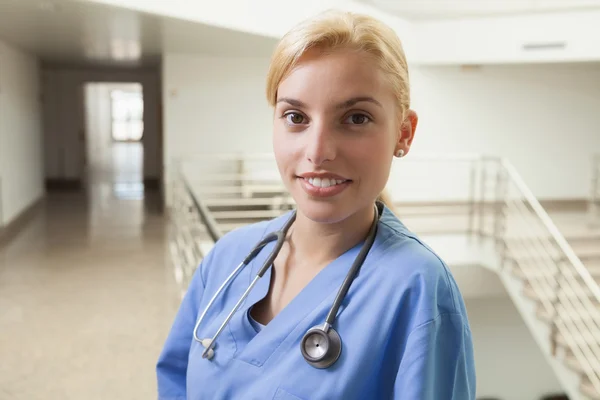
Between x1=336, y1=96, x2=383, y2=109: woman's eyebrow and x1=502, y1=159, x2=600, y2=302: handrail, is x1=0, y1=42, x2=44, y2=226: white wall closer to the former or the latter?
x1=502, y1=159, x2=600, y2=302: handrail

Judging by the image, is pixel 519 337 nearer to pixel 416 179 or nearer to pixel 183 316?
pixel 416 179

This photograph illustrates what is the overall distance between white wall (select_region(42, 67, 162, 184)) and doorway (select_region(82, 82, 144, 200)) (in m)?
0.12

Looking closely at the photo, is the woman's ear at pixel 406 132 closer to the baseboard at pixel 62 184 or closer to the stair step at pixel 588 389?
the stair step at pixel 588 389

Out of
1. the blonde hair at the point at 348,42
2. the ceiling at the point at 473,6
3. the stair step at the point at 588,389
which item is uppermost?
the ceiling at the point at 473,6

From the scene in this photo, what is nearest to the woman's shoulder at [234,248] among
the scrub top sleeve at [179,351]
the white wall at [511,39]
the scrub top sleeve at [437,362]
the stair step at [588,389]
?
the scrub top sleeve at [179,351]

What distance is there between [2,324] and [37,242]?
1.70 m

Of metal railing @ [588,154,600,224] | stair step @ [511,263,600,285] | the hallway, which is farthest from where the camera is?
metal railing @ [588,154,600,224]

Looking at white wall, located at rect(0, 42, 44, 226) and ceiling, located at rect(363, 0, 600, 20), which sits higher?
ceiling, located at rect(363, 0, 600, 20)

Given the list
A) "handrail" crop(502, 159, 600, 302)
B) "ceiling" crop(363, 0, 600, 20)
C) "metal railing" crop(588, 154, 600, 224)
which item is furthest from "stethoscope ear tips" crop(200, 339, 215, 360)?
"ceiling" crop(363, 0, 600, 20)

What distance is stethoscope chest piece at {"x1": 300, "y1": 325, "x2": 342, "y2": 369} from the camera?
50 cm

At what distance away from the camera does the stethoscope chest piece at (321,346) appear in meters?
0.50

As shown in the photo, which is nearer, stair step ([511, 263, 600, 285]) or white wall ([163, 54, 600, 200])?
stair step ([511, 263, 600, 285])

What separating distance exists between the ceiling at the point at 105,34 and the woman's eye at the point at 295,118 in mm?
2692

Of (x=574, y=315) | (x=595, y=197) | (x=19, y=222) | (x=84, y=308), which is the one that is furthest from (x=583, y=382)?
(x=19, y=222)
